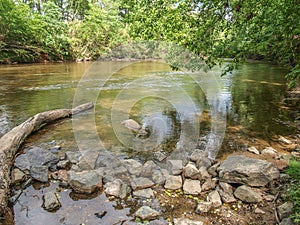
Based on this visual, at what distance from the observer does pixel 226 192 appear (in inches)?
128

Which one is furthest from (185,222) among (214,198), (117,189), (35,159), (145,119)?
(145,119)

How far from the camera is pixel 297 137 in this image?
17.0 feet

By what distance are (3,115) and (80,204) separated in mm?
5223

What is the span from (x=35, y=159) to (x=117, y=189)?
66.7 inches

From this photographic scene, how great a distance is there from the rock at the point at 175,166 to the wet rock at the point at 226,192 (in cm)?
68

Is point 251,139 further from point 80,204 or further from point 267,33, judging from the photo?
point 80,204

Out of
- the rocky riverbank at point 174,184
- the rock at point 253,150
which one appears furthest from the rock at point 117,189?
the rock at point 253,150

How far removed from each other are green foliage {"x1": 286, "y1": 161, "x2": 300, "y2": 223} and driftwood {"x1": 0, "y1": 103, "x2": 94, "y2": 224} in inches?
124

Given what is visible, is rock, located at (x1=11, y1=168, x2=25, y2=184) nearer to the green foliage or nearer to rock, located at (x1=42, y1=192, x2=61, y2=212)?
rock, located at (x1=42, y1=192, x2=61, y2=212)

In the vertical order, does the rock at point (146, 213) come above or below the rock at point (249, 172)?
below

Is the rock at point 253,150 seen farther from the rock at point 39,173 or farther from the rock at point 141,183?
the rock at point 39,173

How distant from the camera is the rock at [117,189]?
3.29m

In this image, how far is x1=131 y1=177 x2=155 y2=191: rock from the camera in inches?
136

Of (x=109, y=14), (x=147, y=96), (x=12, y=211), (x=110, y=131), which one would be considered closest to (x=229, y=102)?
(x=147, y=96)
